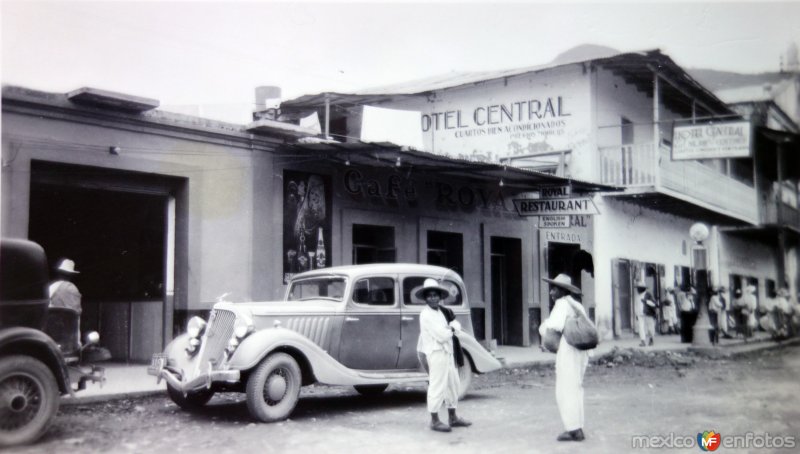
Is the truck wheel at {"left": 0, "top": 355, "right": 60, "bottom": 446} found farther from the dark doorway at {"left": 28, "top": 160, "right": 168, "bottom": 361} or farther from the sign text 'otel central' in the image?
the sign text 'otel central'

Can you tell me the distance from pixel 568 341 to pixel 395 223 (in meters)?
7.49

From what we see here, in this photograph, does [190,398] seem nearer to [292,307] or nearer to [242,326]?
[242,326]

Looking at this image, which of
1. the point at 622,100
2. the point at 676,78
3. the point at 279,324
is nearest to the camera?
the point at 279,324

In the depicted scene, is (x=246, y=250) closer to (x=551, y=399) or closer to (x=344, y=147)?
(x=344, y=147)

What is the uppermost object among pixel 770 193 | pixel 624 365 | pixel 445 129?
pixel 445 129

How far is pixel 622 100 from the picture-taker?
17.9 meters

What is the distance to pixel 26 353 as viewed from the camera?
5891 mm

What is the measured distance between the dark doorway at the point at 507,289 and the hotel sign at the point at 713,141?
585 cm

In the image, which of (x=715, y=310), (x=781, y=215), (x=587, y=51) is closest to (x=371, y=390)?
(x=781, y=215)

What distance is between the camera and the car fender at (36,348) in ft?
18.8

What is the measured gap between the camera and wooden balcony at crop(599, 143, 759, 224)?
16266 mm

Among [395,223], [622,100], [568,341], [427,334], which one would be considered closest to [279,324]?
[427,334]

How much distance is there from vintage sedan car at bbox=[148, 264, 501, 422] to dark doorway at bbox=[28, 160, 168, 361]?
2458 mm

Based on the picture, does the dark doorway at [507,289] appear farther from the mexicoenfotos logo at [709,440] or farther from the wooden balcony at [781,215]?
the mexicoenfotos logo at [709,440]
